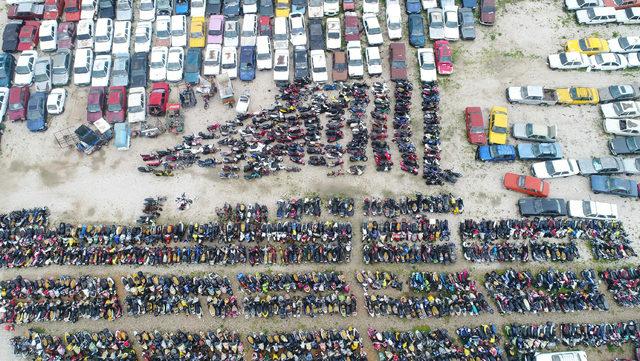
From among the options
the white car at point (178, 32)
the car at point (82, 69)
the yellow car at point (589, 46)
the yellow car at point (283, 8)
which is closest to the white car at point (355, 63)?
the yellow car at point (283, 8)

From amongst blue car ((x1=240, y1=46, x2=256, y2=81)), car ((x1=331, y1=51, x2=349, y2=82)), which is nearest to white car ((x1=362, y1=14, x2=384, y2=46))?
car ((x1=331, y1=51, x2=349, y2=82))

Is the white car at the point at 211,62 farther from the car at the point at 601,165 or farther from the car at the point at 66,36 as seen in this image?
the car at the point at 601,165

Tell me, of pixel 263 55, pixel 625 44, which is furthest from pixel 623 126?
pixel 263 55

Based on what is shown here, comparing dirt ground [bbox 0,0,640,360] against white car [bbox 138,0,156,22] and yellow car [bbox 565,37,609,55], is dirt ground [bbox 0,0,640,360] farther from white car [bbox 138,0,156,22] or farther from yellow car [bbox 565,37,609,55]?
white car [bbox 138,0,156,22]

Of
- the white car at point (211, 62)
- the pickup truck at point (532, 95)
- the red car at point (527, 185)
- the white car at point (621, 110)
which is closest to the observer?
the red car at point (527, 185)

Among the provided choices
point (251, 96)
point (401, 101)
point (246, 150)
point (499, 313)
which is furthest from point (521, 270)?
point (251, 96)

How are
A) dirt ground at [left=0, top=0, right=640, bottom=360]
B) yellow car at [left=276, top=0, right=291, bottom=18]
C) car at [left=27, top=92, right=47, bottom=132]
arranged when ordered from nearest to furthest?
dirt ground at [left=0, top=0, right=640, bottom=360] < car at [left=27, top=92, right=47, bottom=132] < yellow car at [left=276, top=0, right=291, bottom=18]

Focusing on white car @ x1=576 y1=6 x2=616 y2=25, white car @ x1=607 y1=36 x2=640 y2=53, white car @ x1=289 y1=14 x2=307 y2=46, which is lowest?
white car @ x1=607 y1=36 x2=640 y2=53
